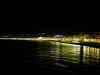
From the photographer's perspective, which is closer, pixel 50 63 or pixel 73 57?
pixel 50 63

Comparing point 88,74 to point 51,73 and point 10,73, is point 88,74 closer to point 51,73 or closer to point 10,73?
point 51,73

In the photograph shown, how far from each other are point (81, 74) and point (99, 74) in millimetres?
986

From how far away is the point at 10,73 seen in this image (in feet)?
33.9

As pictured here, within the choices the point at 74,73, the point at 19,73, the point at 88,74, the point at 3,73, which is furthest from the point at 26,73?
the point at 88,74

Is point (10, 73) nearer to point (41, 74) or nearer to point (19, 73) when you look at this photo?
point (19, 73)

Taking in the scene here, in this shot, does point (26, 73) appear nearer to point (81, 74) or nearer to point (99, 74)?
point (81, 74)

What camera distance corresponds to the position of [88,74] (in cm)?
1009

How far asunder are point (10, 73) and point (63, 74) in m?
2.99

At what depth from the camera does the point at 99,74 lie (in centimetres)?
1004

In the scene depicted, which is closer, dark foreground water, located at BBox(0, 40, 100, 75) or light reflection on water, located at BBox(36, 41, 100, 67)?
dark foreground water, located at BBox(0, 40, 100, 75)

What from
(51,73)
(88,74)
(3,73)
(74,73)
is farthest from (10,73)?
(88,74)

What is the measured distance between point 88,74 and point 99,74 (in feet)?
1.96

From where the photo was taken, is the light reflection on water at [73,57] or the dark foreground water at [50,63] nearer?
the dark foreground water at [50,63]

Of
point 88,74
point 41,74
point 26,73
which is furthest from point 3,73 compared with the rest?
point 88,74
